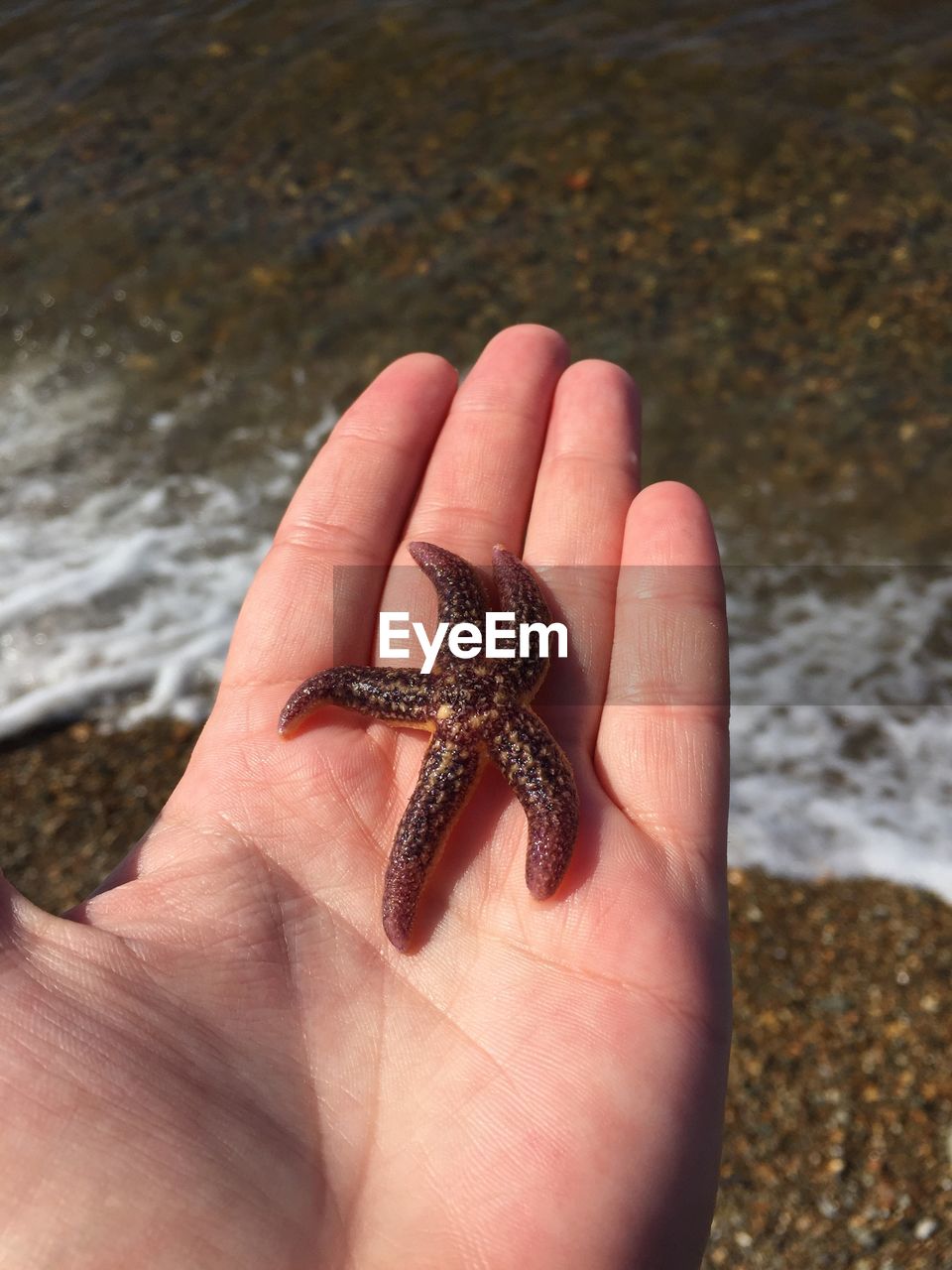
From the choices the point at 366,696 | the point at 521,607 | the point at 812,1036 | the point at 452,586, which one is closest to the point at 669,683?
the point at 521,607

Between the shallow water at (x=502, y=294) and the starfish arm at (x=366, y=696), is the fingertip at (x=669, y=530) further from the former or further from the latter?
the shallow water at (x=502, y=294)

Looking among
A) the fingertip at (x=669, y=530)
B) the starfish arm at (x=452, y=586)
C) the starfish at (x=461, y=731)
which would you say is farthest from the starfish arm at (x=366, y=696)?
the fingertip at (x=669, y=530)

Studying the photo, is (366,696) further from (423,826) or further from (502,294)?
(502,294)

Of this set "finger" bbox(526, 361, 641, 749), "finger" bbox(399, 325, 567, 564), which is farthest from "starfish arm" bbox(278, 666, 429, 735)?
"finger" bbox(399, 325, 567, 564)

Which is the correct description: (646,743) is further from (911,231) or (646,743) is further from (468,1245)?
(911,231)

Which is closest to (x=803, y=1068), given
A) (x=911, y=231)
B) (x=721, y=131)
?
(x=911, y=231)

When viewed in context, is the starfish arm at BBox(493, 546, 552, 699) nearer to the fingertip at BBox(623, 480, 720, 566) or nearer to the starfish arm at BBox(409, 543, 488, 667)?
the starfish arm at BBox(409, 543, 488, 667)
